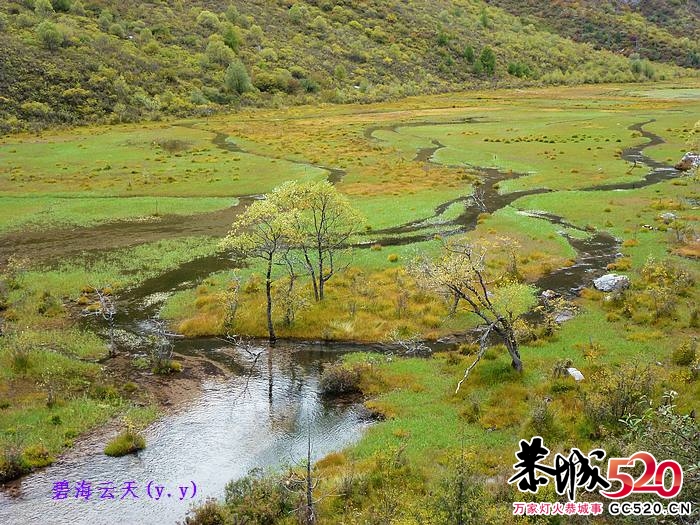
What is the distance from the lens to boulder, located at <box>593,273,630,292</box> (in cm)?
3409

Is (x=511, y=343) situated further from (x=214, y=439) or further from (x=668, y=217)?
(x=668, y=217)

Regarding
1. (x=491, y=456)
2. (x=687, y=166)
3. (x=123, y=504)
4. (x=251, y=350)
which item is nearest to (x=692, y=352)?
(x=491, y=456)

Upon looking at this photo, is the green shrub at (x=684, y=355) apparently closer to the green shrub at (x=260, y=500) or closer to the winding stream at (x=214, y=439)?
the winding stream at (x=214, y=439)

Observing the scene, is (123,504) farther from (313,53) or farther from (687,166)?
(313,53)

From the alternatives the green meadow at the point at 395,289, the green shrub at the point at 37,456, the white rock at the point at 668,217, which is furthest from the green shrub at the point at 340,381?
the white rock at the point at 668,217

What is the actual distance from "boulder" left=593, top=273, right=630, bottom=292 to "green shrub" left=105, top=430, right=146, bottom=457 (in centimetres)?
2796

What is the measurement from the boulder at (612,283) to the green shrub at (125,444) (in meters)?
28.0

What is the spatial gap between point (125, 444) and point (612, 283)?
29048mm

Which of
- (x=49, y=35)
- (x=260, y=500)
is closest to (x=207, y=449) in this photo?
(x=260, y=500)

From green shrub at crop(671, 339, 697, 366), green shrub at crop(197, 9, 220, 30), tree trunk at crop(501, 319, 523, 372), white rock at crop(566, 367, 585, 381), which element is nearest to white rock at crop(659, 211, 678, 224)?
green shrub at crop(671, 339, 697, 366)

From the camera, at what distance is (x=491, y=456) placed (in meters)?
19.4

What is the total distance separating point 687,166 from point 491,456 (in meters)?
61.3

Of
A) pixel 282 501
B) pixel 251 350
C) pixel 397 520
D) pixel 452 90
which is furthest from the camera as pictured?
pixel 452 90

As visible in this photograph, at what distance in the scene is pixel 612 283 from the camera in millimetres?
34312
